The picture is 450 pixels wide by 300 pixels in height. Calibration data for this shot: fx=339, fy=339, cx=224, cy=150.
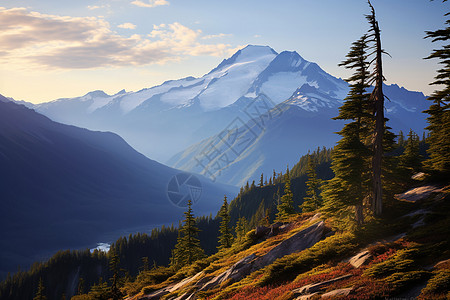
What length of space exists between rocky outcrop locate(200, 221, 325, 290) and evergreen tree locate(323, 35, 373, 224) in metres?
4.08

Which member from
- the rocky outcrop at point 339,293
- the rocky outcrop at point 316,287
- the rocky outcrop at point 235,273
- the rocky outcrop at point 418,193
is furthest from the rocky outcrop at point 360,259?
the rocky outcrop at point 235,273

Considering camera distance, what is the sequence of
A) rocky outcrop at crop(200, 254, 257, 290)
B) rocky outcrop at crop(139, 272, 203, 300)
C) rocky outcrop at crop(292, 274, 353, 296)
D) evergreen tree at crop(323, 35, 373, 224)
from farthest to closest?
1. rocky outcrop at crop(139, 272, 203, 300)
2. rocky outcrop at crop(200, 254, 257, 290)
3. evergreen tree at crop(323, 35, 373, 224)
4. rocky outcrop at crop(292, 274, 353, 296)

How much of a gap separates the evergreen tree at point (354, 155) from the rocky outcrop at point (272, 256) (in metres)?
4.08

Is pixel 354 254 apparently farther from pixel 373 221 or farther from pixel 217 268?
pixel 217 268

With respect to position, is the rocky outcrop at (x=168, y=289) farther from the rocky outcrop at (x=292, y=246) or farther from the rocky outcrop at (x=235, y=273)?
the rocky outcrop at (x=292, y=246)

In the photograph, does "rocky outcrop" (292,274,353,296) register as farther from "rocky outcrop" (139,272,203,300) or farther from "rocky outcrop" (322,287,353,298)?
"rocky outcrop" (139,272,203,300)

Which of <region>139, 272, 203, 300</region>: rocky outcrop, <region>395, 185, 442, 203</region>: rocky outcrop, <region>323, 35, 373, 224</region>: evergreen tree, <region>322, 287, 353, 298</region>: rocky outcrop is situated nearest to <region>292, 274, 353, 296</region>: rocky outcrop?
<region>322, 287, 353, 298</region>: rocky outcrop

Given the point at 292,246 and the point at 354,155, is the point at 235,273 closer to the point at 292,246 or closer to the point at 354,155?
the point at 292,246

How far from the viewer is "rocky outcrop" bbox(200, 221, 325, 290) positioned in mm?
36188

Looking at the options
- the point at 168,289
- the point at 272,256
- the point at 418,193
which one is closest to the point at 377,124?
the point at 418,193

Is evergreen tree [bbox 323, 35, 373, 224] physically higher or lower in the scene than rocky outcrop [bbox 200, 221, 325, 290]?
A: higher

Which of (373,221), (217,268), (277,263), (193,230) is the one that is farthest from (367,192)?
(193,230)

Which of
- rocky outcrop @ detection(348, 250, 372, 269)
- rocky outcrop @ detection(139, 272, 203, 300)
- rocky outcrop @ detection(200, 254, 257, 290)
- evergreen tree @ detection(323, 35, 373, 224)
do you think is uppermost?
evergreen tree @ detection(323, 35, 373, 224)

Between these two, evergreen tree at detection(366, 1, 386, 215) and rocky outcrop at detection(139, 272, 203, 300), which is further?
rocky outcrop at detection(139, 272, 203, 300)
